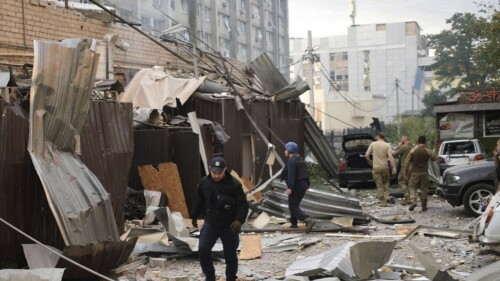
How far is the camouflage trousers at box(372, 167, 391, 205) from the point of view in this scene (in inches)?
585

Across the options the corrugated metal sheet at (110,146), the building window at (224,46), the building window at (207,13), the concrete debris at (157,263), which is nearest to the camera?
the concrete debris at (157,263)

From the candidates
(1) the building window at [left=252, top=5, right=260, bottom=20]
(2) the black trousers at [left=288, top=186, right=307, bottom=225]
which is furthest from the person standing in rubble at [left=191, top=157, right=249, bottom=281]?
(1) the building window at [left=252, top=5, right=260, bottom=20]

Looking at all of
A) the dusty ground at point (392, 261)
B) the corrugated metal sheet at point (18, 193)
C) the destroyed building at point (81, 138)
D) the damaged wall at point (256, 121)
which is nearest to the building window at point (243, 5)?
the damaged wall at point (256, 121)

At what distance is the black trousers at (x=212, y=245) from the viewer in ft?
24.0

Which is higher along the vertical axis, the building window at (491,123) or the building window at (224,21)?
the building window at (224,21)

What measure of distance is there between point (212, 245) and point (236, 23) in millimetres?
52565

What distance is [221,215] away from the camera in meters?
7.30

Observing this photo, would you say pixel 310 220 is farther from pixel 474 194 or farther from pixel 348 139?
pixel 348 139

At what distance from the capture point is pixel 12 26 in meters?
13.9

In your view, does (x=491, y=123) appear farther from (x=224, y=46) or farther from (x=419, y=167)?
(x=224, y=46)

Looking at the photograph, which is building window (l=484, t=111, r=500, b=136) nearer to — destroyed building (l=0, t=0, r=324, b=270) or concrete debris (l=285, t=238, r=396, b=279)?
destroyed building (l=0, t=0, r=324, b=270)

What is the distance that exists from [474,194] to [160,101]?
23.3ft

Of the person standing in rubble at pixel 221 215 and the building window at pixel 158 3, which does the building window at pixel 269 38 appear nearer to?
the building window at pixel 158 3

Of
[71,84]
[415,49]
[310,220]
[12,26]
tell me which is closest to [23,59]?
[12,26]
